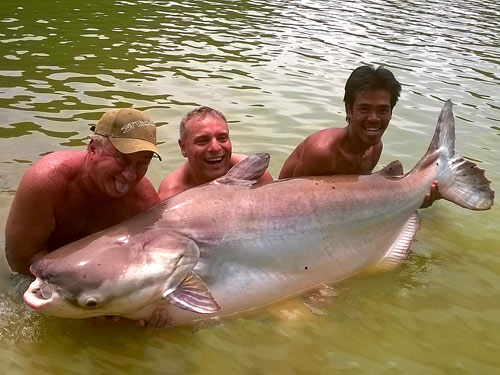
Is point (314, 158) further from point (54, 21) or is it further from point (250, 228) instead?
point (54, 21)

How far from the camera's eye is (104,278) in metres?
2.65

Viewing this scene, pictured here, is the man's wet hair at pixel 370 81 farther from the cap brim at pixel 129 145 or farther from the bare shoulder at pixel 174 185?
the cap brim at pixel 129 145

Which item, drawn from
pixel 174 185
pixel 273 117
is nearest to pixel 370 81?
pixel 174 185

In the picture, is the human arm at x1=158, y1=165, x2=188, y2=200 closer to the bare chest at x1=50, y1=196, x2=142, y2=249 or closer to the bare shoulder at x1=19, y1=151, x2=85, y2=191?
the bare chest at x1=50, y1=196, x2=142, y2=249

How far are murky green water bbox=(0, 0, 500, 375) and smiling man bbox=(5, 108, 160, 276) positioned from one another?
444mm

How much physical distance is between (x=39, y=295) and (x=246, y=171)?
1351 millimetres

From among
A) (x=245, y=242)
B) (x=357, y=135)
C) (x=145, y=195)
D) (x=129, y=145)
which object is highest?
(x=129, y=145)

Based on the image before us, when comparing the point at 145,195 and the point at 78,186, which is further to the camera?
the point at 145,195

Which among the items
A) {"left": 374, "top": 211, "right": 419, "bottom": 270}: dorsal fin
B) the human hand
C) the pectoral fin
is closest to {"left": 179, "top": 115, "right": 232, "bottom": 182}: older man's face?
the pectoral fin

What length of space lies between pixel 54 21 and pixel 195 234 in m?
8.93

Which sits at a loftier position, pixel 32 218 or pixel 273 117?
pixel 32 218

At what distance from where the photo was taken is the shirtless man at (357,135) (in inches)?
159

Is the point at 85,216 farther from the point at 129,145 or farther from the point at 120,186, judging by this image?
the point at 129,145

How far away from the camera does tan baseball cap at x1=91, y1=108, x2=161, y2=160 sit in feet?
9.55
